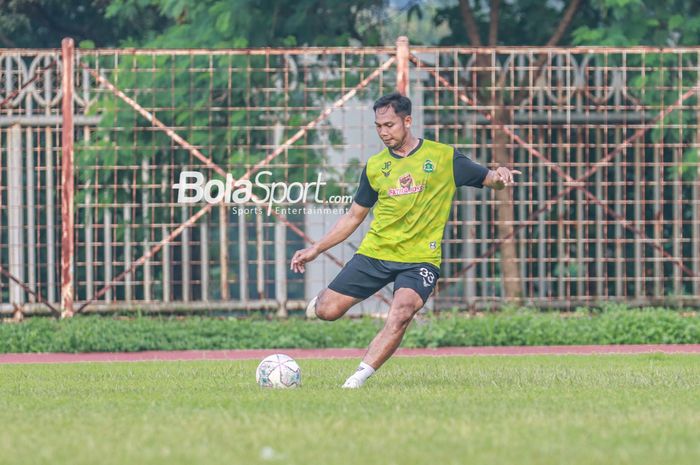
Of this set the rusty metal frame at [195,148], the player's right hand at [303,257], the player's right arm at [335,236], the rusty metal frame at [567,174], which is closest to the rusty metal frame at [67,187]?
the rusty metal frame at [195,148]

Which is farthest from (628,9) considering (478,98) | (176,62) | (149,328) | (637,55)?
(149,328)

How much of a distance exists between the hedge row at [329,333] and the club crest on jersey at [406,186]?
562 cm

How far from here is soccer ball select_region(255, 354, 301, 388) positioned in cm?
1017

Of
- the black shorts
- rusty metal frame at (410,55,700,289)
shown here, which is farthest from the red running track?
the black shorts

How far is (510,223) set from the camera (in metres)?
16.6

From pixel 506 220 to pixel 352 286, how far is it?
6948mm

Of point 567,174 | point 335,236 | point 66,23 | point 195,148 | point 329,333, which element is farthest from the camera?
point 66,23

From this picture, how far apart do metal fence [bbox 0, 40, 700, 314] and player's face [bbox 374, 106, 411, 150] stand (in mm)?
5908

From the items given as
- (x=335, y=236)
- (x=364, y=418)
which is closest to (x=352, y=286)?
(x=335, y=236)

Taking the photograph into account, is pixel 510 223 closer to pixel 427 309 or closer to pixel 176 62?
pixel 427 309

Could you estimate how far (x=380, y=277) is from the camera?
1049 centimetres

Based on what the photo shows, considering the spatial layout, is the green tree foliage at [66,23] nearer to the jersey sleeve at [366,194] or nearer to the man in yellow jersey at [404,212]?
the jersey sleeve at [366,194]

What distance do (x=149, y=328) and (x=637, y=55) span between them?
6.09 m

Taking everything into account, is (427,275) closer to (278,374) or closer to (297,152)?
(278,374)
